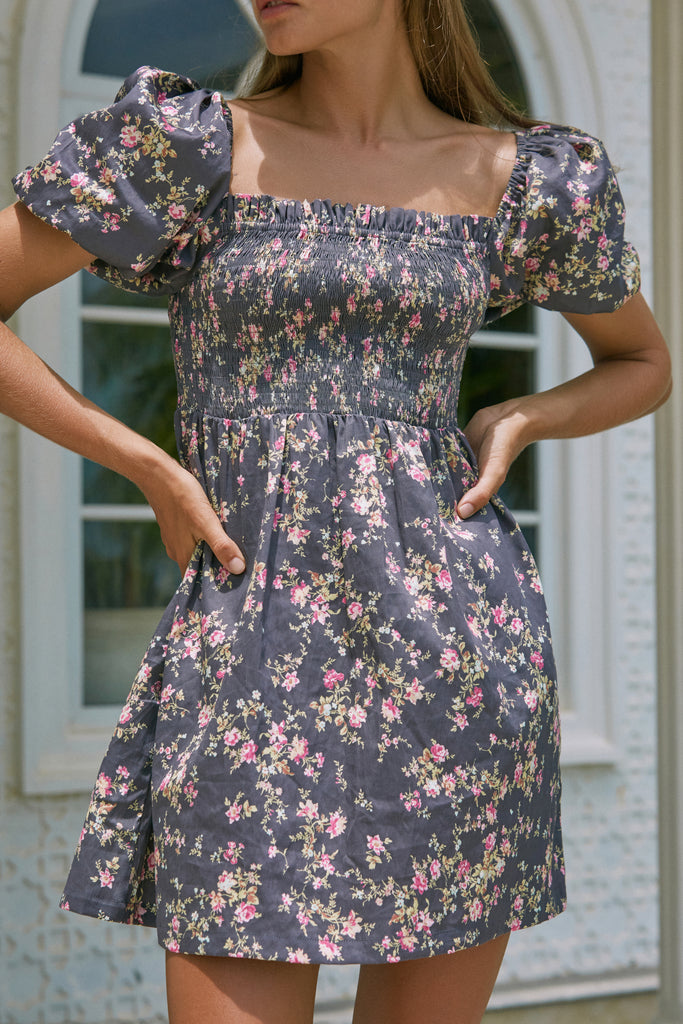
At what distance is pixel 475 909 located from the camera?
124cm

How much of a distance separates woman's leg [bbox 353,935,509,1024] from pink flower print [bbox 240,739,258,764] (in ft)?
1.11

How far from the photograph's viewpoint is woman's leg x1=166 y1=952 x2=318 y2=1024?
1164 millimetres

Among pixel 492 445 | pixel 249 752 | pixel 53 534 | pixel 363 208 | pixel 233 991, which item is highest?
pixel 363 208

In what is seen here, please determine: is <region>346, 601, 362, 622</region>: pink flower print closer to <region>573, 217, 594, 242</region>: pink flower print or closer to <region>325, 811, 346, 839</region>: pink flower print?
<region>325, 811, 346, 839</region>: pink flower print

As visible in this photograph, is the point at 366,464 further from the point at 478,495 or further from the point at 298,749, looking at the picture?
the point at 298,749

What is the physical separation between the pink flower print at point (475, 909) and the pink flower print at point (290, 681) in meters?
0.32

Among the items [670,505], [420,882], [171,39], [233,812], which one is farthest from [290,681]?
[171,39]

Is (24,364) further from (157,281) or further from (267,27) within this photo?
(267,27)

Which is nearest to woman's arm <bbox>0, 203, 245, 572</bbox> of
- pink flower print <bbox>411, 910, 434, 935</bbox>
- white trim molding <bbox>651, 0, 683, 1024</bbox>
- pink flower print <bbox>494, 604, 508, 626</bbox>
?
pink flower print <bbox>494, 604, 508, 626</bbox>

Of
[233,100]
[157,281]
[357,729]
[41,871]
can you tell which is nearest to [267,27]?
[233,100]

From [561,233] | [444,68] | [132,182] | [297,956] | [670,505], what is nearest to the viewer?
[297,956]

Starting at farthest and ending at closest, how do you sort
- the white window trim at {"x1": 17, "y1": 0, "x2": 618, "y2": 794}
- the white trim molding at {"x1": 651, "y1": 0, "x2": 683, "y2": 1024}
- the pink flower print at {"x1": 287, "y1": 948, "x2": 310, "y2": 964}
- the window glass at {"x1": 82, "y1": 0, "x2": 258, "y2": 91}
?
1. the window glass at {"x1": 82, "y1": 0, "x2": 258, "y2": 91}
2. the white window trim at {"x1": 17, "y1": 0, "x2": 618, "y2": 794}
3. the white trim molding at {"x1": 651, "y1": 0, "x2": 683, "y2": 1024}
4. the pink flower print at {"x1": 287, "y1": 948, "x2": 310, "y2": 964}

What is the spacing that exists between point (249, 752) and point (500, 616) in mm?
356

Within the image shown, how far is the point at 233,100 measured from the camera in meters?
1.42
